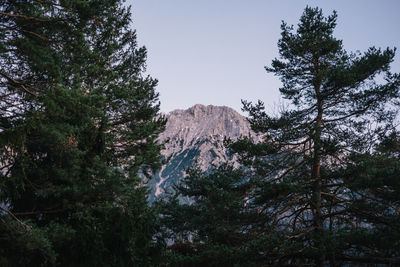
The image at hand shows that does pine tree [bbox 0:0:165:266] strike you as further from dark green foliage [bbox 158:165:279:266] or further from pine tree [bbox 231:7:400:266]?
pine tree [bbox 231:7:400:266]

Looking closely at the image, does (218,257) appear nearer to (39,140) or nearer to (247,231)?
(247,231)

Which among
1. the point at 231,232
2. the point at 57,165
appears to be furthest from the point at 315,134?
the point at 57,165

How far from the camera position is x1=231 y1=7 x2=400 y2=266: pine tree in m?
8.58

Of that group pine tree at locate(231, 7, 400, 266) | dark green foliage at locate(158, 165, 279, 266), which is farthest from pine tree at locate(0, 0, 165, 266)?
pine tree at locate(231, 7, 400, 266)

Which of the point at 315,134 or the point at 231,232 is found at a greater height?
the point at 315,134

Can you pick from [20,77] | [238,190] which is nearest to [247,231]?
[238,190]

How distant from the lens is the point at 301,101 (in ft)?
35.2

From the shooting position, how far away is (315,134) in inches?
345

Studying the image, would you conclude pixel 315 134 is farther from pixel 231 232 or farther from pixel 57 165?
pixel 57 165

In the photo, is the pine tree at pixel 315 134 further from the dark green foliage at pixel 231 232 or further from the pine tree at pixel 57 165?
the pine tree at pixel 57 165

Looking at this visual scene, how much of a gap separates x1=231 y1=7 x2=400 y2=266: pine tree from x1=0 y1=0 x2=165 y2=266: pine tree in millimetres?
4194

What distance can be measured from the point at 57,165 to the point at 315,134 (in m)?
7.46

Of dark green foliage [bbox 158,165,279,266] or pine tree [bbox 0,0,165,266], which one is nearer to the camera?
pine tree [bbox 0,0,165,266]

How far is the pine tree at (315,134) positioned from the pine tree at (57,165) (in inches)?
165
